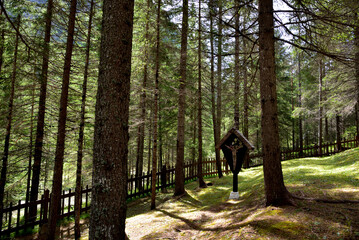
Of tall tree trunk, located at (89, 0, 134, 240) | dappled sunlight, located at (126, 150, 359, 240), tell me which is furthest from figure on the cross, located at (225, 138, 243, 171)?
tall tree trunk, located at (89, 0, 134, 240)

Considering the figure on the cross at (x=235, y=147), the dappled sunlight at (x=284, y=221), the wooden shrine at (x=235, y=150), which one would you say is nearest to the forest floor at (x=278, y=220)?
the dappled sunlight at (x=284, y=221)

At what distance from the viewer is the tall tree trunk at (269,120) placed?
4.46 m

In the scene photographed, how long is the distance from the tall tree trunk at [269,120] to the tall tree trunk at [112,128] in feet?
10.8

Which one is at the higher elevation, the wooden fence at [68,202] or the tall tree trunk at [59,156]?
the tall tree trunk at [59,156]

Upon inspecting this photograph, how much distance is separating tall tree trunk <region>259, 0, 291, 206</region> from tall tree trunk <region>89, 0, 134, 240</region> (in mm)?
3300

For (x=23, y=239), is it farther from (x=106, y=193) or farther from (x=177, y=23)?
(x=177, y=23)

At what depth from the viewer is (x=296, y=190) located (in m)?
5.36

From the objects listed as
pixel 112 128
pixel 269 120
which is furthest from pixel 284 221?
pixel 112 128

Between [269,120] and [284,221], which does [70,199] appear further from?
[269,120]

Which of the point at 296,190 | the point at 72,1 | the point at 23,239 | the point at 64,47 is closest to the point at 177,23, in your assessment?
the point at 72,1

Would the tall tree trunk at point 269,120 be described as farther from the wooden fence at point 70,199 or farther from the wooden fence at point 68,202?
the wooden fence at point 70,199

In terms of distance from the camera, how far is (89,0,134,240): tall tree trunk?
2.71m

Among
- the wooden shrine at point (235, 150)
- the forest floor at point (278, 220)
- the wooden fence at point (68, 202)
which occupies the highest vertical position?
the wooden shrine at point (235, 150)

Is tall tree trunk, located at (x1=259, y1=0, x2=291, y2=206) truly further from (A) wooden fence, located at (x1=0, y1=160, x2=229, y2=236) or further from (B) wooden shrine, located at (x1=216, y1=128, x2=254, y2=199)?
(A) wooden fence, located at (x1=0, y1=160, x2=229, y2=236)
